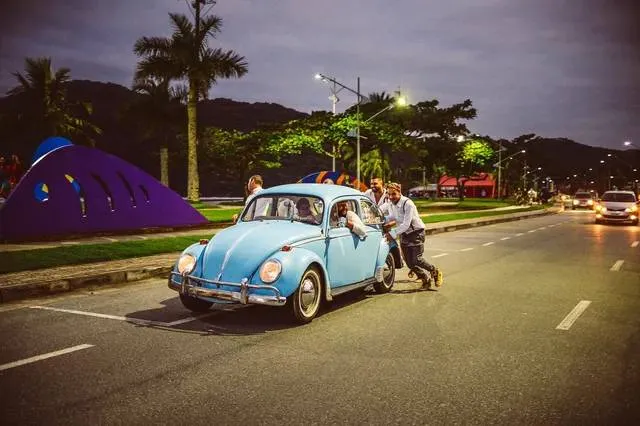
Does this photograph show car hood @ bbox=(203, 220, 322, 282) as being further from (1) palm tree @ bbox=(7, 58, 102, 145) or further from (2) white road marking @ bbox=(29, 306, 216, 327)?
(1) palm tree @ bbox=(7, 58, 102, 145)

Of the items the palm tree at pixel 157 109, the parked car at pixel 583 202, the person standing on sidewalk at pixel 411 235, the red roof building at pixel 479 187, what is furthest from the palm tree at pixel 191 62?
the red roof building at pixel 479 187

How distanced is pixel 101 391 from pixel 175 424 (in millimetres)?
942

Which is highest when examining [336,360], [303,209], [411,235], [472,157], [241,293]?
[472,157]

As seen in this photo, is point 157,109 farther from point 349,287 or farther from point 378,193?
point 349,287

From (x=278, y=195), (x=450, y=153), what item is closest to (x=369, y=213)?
(x=278, y=195)

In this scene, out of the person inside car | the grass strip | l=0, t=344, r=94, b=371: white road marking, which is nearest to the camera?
l=0, t=344, r=94, b=371: white road marking

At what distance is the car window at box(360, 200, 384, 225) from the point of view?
8250 mm

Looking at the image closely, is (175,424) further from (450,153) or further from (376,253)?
(450,153)

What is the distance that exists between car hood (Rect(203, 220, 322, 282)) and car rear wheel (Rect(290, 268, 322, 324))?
0.49 m

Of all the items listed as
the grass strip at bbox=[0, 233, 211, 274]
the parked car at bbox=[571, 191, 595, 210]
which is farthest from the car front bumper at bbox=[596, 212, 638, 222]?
the parked car at bbox=[571, 191, 595, 210]

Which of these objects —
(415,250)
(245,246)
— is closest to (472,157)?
(415,250)

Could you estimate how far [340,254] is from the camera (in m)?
7.22

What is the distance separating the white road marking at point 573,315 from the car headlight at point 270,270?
342 centimetres

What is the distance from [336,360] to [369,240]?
319cm
